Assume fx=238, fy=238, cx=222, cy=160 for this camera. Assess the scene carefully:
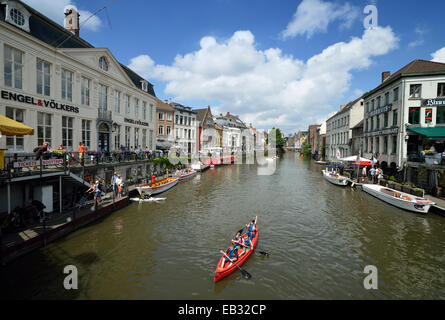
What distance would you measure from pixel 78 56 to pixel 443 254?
27869 mm

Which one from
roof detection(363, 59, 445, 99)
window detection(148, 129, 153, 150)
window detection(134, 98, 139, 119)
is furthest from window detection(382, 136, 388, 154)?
window detection(134, 98, 139, 119)

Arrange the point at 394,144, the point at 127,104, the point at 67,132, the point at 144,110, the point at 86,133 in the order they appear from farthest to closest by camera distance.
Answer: the point at 144,110, the point at 127,104, the point at 394,144, the point at 86,133, the point at 67,132

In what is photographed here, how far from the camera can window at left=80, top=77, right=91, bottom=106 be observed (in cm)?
2128

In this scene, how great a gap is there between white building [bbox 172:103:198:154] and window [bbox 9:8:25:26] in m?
35.5

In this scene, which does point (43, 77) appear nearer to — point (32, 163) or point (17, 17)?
point (17, 17)

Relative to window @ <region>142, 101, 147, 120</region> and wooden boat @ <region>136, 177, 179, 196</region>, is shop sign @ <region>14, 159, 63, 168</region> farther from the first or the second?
window @ <region>142, 101, 147, 120</region>

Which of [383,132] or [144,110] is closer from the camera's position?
[383,132]

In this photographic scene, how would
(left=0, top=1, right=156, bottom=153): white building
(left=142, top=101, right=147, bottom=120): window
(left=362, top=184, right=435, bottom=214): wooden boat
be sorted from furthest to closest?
1. (left=142, top=101, right=147, bottom=120): window
2. (left=362, top=184, right=435, bottom=214): wooden boat
3. (left=0, top=1, right=156, bottom=153): white building

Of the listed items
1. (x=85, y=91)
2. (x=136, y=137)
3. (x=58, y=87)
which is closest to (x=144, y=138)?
(x=136, y=137)

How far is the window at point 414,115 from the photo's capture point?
25038 millimetres

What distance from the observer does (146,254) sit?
11.1 m

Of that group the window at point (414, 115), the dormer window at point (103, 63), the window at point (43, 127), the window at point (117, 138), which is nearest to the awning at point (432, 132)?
the window at point (414, 115)

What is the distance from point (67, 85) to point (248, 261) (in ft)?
64.6

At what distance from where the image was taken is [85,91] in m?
21.6
